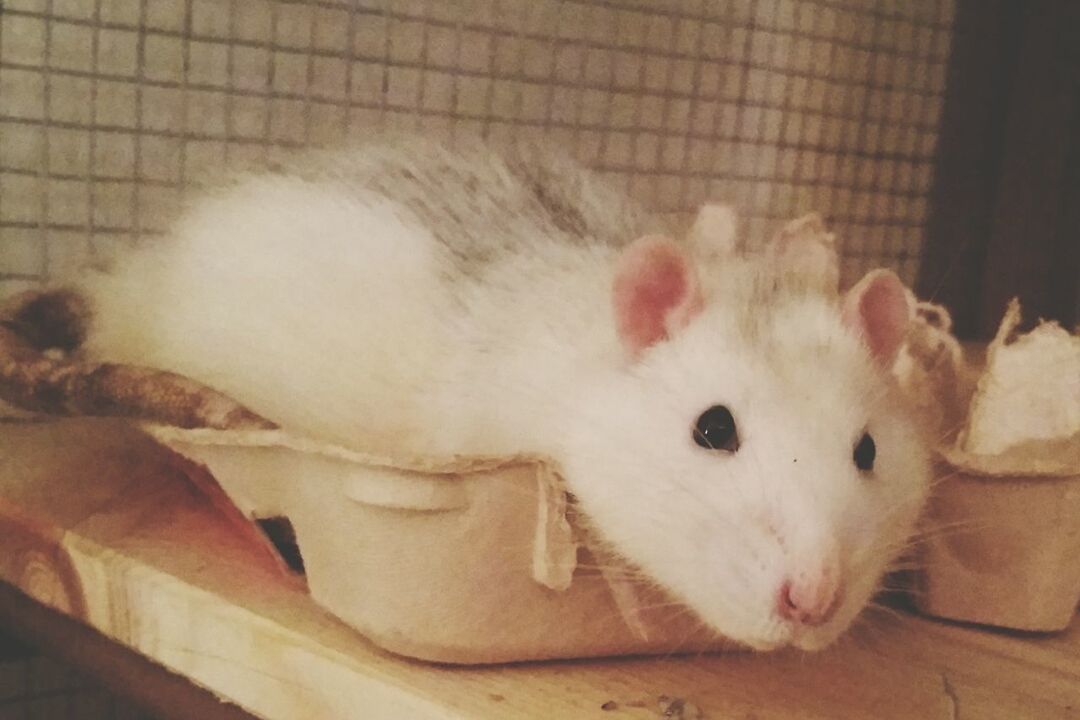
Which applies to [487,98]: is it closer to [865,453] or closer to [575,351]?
[575,351]

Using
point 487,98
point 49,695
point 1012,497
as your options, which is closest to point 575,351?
point 1012,497

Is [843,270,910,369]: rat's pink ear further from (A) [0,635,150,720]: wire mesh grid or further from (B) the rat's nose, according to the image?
(A) [0,635,150,720]: wire mesh grid

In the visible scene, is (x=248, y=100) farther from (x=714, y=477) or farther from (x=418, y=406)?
(x=714, y=477)

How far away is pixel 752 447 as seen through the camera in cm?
63

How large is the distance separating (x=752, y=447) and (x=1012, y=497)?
25 centimetres

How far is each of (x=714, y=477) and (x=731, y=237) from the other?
1.05ft

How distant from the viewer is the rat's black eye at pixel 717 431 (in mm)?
649

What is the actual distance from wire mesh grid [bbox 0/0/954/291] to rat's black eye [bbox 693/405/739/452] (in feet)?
2.37

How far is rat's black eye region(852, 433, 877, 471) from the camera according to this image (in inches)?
26.8

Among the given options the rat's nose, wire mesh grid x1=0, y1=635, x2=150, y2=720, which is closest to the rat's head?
the rat's nose

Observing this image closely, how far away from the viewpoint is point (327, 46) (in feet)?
4.37

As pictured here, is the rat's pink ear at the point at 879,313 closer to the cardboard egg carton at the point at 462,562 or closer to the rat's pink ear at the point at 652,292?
the rat's pink ear at the point at 652,292

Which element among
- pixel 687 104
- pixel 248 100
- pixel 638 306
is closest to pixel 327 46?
pixel 248 100

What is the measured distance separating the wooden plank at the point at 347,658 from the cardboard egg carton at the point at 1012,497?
0.03 metres
